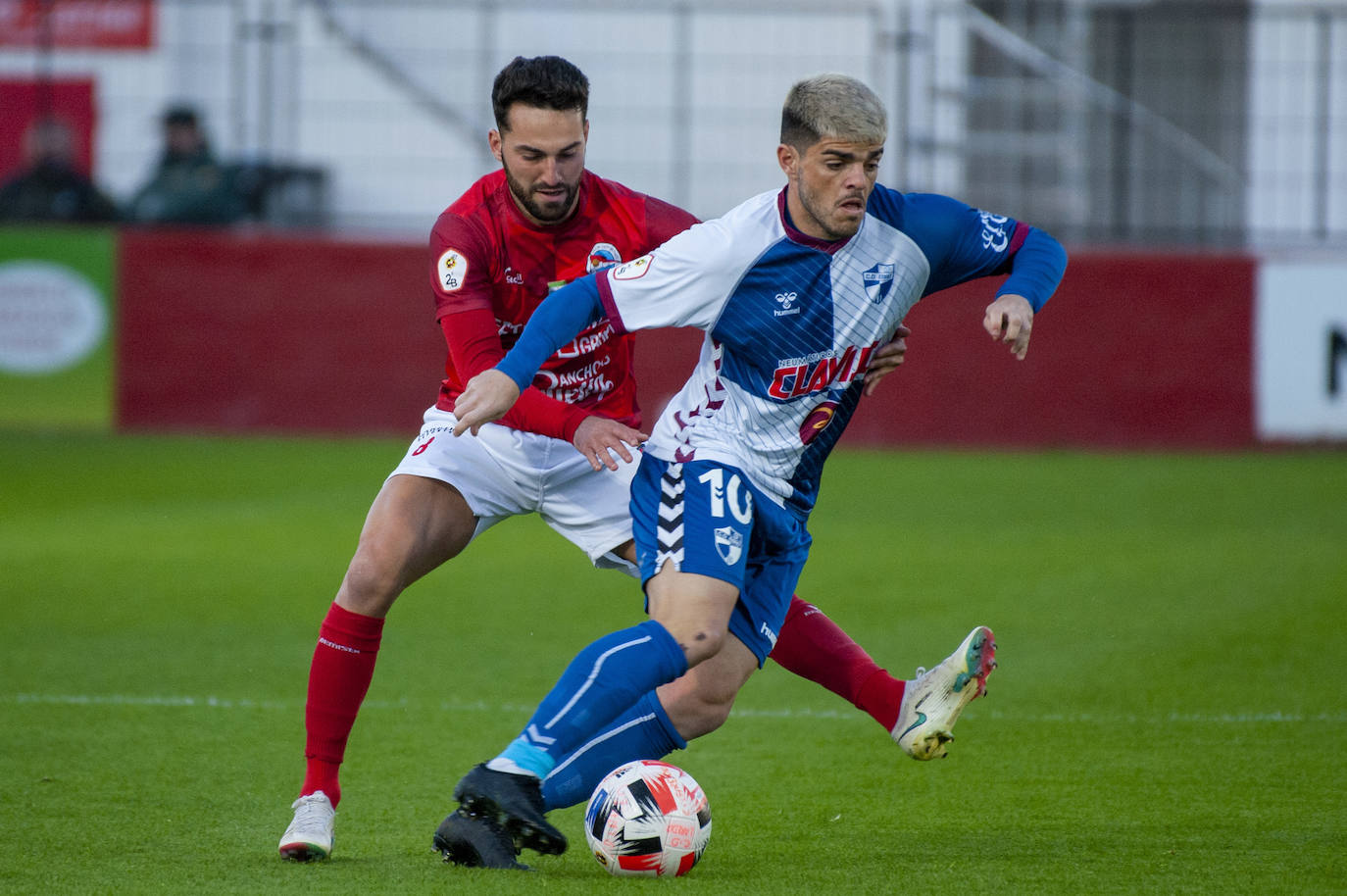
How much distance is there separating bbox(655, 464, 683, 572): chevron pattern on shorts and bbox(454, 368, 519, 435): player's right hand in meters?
0.46

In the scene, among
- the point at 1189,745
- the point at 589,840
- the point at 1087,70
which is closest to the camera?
the point at 589,840

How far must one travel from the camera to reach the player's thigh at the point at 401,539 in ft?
14.3

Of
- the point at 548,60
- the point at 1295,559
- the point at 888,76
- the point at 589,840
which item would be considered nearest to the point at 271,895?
the point at 589,840

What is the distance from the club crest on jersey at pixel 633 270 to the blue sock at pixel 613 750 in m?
1.01

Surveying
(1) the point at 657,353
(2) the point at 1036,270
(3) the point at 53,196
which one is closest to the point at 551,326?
(2) the point at 1036,270

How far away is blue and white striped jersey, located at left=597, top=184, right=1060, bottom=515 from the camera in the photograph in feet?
13.3

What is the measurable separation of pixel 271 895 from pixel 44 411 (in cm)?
1195

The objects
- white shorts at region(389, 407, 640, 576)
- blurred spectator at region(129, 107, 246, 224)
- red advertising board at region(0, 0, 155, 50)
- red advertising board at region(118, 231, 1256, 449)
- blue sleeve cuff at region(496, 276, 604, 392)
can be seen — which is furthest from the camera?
red advertising board at region(0, 0, 155, 50)

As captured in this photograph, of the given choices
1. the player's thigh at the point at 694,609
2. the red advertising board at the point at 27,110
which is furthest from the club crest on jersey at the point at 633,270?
the red advertising board at the point at 27,110

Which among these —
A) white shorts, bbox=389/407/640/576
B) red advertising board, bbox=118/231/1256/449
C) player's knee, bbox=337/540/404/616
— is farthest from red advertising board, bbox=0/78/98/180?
player's knee, bbox=337/540/404/616

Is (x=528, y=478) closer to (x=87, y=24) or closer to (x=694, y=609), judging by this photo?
(x=694, y=609)

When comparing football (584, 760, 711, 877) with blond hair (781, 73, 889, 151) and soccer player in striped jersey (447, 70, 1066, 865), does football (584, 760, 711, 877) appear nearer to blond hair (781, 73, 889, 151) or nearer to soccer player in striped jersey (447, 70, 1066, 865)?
soccer player in striped jersey (447, 70, 1066, 865)

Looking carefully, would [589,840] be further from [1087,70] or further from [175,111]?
[1087,70]

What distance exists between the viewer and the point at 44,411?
48.3ft
